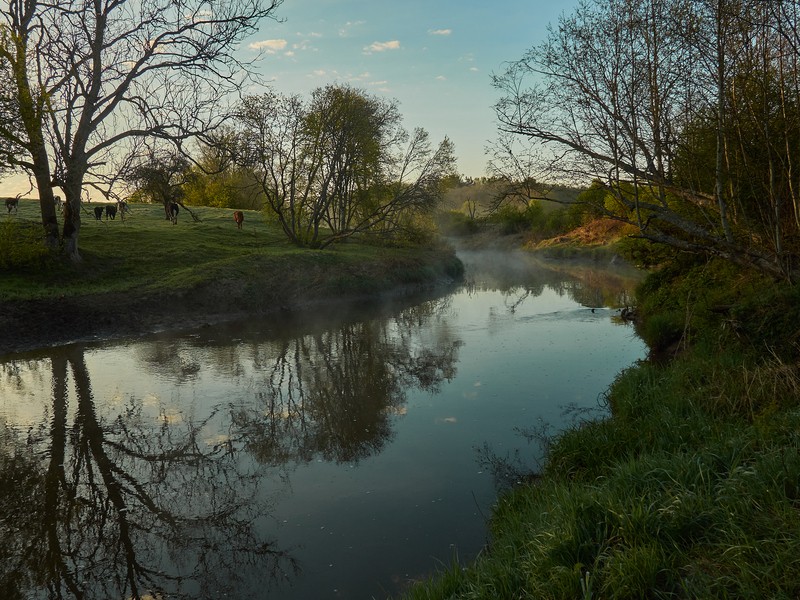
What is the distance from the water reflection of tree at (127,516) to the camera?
15.3ft

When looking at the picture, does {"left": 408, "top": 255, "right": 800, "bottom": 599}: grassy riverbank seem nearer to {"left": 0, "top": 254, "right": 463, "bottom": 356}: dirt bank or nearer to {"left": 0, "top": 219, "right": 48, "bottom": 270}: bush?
{"left": 0, "top": 254, "right": 463, "bottom": 356}: dirt bank

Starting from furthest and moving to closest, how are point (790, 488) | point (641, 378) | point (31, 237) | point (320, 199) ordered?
point (320, 199) < point (31, 237) < point (641, 378) < point (790, 488)

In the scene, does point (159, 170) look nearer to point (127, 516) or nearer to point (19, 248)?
point (19, 248)

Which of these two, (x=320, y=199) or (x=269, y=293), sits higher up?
(x=320, y=199)

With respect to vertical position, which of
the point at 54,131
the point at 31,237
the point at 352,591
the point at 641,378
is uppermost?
the point at 54,131

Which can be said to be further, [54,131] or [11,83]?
[54,131]

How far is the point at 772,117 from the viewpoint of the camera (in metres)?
8.13

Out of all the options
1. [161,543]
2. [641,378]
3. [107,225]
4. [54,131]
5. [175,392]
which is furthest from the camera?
[107,225]

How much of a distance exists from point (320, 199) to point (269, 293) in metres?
10.4

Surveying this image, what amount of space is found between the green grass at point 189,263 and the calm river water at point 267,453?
3.69m

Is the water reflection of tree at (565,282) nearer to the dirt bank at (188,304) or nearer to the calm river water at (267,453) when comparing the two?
the dirt bank at (188,304)

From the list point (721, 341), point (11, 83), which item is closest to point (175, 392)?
point (721, 341)

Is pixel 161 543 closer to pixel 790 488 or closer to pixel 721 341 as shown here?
pixel 790 488

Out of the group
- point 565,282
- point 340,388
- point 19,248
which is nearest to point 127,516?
point 340,388
